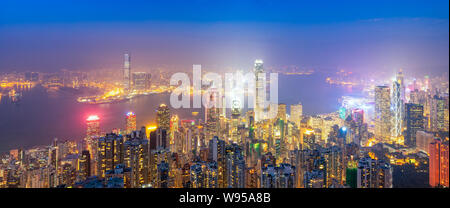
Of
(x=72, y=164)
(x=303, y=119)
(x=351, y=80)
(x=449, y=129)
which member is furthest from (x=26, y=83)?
(x=351, y=80)

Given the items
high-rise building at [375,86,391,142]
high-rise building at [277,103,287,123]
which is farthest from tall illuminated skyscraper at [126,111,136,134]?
high-rise building at [375,86,391,142]

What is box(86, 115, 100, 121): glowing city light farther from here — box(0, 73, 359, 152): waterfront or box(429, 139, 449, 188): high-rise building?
box(429, 139, 449, 188): high-rise building

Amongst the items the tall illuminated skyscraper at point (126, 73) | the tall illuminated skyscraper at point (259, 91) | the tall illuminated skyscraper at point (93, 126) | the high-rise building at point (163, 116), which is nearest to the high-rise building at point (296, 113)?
the tall illuminated skyscraper at point (259, 91)

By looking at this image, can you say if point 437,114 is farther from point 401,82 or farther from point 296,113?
point 296,113

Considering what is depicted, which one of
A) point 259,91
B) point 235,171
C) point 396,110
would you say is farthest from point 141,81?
point 396,110

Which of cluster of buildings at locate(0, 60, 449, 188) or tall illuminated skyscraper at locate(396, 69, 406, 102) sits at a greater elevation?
tall illuminated skyscraper at locate(396, 69, 406, 102)
